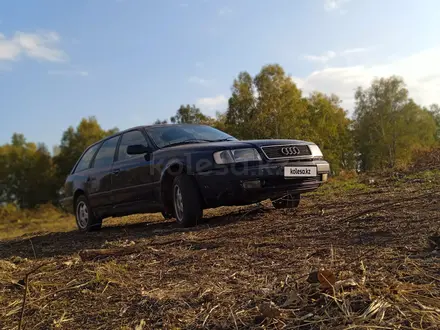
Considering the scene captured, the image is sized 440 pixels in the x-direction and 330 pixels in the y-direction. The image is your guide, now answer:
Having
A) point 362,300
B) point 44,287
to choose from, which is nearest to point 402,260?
point 362,300

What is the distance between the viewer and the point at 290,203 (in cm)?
668

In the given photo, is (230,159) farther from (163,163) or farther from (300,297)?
(300,297)

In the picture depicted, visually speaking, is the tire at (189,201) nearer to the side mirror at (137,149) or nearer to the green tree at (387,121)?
the side mirror at (137,149)

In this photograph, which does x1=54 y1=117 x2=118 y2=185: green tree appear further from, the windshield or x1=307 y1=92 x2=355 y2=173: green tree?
the windshield

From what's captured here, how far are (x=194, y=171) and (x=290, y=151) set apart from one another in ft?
3.98

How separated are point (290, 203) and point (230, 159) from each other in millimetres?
1507

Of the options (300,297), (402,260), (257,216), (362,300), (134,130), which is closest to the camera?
(362,300)

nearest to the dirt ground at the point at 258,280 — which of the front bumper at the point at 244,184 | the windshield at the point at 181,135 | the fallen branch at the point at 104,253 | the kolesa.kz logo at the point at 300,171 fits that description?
the fallen branch at the point at 104,253

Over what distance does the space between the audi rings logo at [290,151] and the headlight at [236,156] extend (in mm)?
376

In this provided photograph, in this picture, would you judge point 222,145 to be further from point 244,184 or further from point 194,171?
point 244,184

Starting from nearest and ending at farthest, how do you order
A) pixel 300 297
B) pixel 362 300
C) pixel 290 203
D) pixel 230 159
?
pixel 362 300
pixel 300 297
pixel 230 159
pixel 290 203

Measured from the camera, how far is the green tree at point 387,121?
50.1 m

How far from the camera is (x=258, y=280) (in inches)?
108

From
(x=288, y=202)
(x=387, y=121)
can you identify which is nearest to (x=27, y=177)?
(x=387, y=121)
